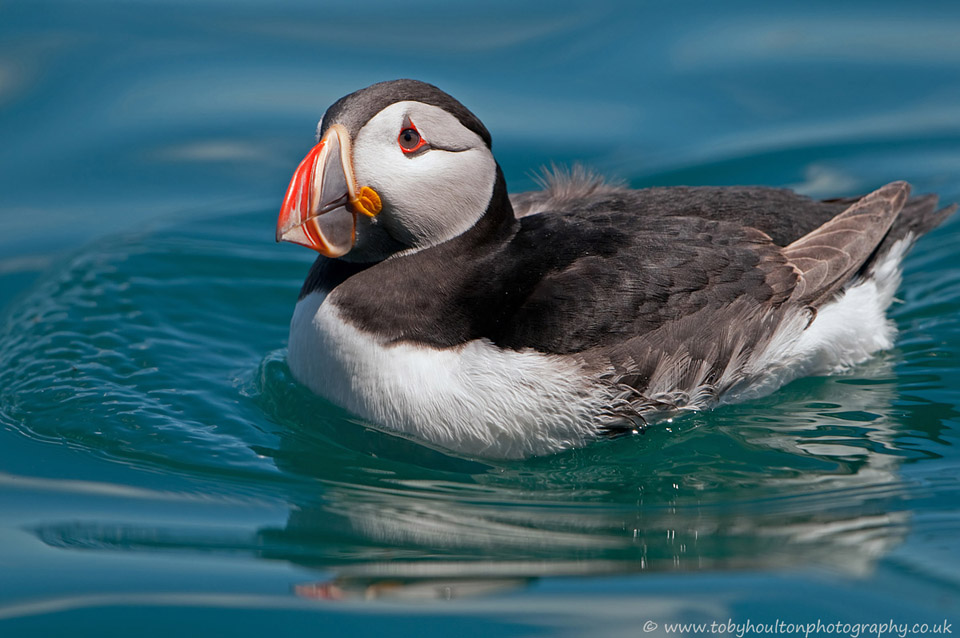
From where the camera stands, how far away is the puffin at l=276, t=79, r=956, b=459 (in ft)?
17.6

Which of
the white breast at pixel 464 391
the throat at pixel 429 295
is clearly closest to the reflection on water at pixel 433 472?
the white breast at pixel 464 391

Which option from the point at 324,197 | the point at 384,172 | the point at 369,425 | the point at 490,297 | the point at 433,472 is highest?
the point at 384,172

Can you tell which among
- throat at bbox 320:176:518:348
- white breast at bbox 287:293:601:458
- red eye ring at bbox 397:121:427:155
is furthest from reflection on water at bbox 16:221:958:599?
red eye ring at bbox 397:121:427:155

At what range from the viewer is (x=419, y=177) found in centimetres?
541

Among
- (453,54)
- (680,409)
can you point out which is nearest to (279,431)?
(680,409)

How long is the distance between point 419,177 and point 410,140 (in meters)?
0.17

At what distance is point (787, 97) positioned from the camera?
948 cm

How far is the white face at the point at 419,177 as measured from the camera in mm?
5316

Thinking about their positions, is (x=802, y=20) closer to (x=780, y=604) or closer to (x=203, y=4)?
(x=203, y=4)

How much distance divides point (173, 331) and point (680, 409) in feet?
10.2

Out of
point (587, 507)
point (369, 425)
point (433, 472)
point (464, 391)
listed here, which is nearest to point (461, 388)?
point (464, 391)

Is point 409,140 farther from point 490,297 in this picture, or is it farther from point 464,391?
point 464,391

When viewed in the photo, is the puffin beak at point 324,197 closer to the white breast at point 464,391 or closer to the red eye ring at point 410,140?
the red eye ring at point 410,140

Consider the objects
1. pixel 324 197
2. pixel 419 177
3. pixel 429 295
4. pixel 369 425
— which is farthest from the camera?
pixel 369 425
